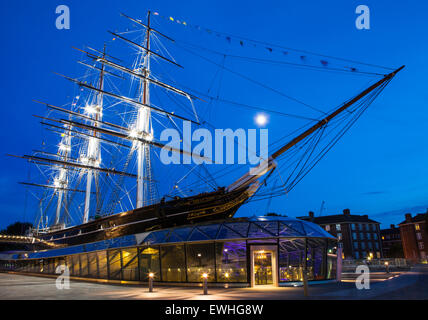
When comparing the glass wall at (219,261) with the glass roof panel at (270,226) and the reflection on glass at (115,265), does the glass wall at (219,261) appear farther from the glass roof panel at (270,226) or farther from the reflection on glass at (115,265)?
the glass roof panel at (270,226)

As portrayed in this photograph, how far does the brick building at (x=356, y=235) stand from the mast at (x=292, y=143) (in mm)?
59410

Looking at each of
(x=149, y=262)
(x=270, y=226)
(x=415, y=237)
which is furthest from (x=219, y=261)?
(x=415, y=237)

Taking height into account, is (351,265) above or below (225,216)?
below

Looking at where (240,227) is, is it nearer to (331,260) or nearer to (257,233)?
(257,233)

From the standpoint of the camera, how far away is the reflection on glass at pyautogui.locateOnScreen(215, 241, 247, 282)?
1655 cm

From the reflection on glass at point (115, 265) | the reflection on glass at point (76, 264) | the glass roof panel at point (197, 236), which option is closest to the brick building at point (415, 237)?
the glass roof panel at point (197, 236)

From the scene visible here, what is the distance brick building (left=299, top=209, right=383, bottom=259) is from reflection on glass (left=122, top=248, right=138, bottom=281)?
60.9 metres

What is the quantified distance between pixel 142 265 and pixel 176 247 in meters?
3.22

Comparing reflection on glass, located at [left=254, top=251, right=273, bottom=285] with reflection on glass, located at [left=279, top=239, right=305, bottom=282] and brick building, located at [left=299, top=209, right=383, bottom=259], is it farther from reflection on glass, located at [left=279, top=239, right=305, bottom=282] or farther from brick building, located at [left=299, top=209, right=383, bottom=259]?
brick building, located at [left=299, top=209, right=383, bottom=259]

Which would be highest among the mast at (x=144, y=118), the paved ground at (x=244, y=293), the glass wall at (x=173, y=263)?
the mast at (x=144, y=118)

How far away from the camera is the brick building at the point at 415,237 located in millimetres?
69625

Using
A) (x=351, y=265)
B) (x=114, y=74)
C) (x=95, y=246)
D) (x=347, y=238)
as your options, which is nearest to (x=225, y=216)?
(x=95, y=246)
